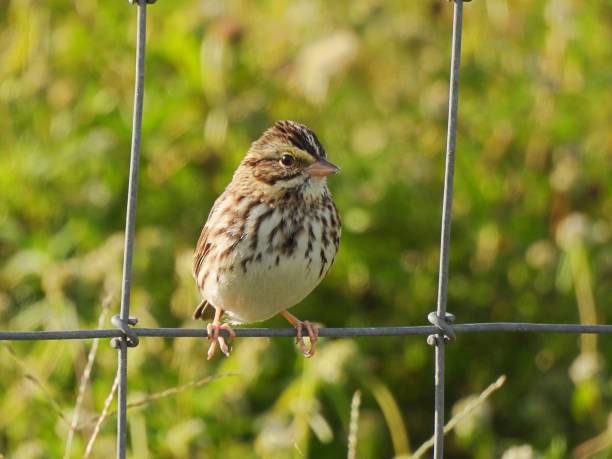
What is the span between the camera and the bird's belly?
2973mm

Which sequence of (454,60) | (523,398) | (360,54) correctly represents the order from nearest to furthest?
(454,60)
(523,398)
(360,54)

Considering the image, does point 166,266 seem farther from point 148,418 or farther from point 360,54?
point 360,54

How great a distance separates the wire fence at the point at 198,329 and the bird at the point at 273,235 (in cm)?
37

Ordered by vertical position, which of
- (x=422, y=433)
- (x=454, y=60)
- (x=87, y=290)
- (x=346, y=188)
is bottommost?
(x=422, y=433)

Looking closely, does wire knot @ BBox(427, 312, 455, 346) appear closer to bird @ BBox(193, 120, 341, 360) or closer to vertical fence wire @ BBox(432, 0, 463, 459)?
vertical fence wire @ BBox(432, 0, 463, 459)

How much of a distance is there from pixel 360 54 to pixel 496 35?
1.95 ft

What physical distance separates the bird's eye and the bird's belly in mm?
227

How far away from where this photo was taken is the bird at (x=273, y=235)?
9.79 feet

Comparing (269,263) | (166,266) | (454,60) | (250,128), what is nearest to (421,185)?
(250,128)

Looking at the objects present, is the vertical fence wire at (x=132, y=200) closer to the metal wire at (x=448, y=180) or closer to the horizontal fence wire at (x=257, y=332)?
the horizontal fence wire at (x=257, y=332)

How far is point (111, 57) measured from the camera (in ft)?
16.1

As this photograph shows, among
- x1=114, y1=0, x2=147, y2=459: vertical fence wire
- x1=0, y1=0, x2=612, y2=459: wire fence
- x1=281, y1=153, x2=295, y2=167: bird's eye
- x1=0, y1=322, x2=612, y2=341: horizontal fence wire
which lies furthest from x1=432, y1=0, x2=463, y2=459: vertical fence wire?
x1=281, y1=153, x2=295, y2=167: bird's eye

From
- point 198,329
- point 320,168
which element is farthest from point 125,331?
point 320,168

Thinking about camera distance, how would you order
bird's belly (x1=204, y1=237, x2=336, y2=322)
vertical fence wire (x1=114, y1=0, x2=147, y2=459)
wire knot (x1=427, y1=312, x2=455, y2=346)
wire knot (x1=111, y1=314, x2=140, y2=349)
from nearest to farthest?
1. vertical fence wire (x1=114, y1=0, x2=147, y2=459)
2. wire knot (x1=111, y1=314, x2=140, y2=349)
3. wire knot (x1=427, y1=312, x2=455, y2=346)
4. bird's belly (x1=204, y1=237, x2=336, y2=322)
